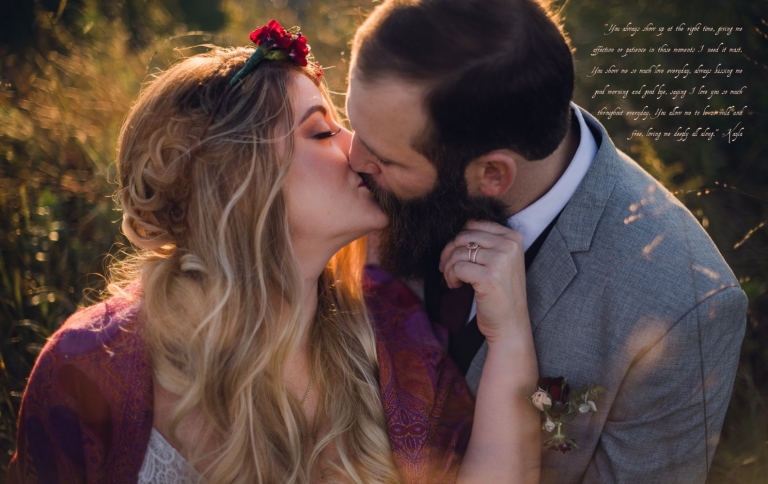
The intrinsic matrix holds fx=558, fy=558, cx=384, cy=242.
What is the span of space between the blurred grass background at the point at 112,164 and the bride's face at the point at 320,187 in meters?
0.81

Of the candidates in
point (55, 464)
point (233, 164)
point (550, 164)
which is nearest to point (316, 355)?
point (233, 164)

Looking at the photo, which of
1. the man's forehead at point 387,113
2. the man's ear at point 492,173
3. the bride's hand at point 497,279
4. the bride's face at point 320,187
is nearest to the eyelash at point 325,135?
the bride's face at point 320,187

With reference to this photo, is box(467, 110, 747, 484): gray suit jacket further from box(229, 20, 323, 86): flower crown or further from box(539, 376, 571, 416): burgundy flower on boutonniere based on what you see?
box(229, 20, 323, 86): flower crown

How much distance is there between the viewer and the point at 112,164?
3494mm

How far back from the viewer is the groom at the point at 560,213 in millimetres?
2025

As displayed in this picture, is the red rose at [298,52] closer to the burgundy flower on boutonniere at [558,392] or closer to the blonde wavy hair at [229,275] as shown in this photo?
the blonde wavy hair at [229,275]

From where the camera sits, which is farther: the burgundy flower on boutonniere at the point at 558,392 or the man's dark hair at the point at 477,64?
the burgundy flower on boutonniere at the point at 558,392

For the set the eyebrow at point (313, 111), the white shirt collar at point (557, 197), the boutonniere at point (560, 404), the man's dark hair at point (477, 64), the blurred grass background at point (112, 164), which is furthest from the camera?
the blurred grass background at point (112, 164)

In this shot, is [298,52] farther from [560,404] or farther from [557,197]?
[560,404]

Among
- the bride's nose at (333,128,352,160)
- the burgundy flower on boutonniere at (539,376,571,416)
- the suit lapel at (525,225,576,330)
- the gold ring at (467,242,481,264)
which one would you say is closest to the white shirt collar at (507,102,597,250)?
the suit lapel at (525,225,576,330)

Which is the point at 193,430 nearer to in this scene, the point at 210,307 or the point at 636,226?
the point at 210,307

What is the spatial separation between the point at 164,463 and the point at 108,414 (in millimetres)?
300

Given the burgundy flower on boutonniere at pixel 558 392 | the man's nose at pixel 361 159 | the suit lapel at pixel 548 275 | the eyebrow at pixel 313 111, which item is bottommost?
the burgundy flower on boutonniere at pixel 558 392

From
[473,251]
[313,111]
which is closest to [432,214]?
[473,251]
